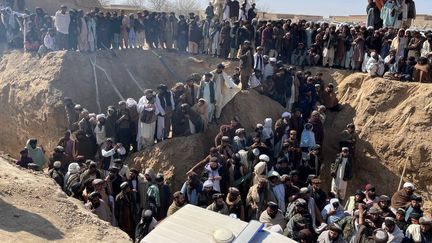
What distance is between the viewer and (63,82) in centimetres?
1246

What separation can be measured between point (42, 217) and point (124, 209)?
1.61 meters

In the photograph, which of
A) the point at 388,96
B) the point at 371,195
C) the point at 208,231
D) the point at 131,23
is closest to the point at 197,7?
the point at 131,23

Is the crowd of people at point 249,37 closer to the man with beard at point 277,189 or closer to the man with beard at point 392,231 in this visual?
the man with beard at point 277,189

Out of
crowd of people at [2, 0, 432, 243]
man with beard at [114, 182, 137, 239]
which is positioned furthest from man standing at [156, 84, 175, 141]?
man with beard at [114, 182, 137, 239]

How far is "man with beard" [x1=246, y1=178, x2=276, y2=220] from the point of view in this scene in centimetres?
729

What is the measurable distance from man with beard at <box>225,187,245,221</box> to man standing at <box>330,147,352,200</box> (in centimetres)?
318

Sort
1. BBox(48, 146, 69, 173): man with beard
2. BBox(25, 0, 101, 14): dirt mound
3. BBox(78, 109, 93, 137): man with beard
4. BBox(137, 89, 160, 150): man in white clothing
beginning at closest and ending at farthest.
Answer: BBox(48, 146, 69, 173): man with beard, BBox(78, 109, 93, 137): man with beard, BBox(137, 89, 160, 150): man in white clothing, BBox(25, 0, 101, 14): dirt mound

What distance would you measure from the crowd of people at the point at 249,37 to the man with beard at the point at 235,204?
4833 millimetres

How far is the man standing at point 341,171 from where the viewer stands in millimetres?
9336

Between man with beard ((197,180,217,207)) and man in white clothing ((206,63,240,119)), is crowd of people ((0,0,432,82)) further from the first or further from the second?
man with beard ((197,180,217,207))

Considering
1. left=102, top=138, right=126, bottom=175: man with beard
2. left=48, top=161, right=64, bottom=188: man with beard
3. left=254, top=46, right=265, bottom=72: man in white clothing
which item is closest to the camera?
left=48, top=161, right=64, bottom=188: man with beard

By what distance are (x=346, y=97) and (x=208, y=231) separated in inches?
363

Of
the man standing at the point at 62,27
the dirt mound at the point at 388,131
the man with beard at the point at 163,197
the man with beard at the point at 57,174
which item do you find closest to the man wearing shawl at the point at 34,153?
the man with beard at the point at 57,174

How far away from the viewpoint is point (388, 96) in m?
11.3
